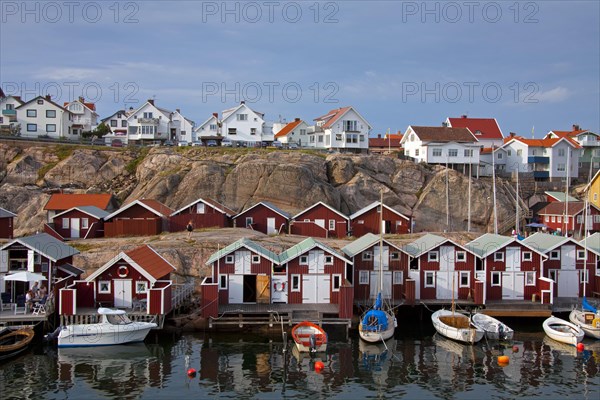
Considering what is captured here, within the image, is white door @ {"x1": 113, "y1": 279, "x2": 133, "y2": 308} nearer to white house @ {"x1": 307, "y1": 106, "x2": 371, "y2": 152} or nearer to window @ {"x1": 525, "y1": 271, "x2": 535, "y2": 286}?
window @ {"x1": 525, "y1": 271, "x2": 535, "y2": 286}

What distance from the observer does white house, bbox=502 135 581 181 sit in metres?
93.4

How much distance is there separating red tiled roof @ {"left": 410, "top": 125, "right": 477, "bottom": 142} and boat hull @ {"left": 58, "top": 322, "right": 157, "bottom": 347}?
208 feet

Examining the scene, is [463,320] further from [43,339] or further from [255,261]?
[43,339]

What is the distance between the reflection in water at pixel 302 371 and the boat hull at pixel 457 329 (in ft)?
1.63

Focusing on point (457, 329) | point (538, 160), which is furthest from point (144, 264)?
point (538, 160)

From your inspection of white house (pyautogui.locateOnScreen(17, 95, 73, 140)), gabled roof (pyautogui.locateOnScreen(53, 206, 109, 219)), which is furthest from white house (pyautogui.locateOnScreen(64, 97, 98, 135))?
gabled roof (pyautogui.locateOnScreen(53, 206, 109, 219))

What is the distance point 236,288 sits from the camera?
40.6 m

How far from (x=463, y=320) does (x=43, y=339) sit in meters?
26.0

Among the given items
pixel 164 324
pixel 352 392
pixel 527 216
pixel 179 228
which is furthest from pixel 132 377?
pixel 527 216

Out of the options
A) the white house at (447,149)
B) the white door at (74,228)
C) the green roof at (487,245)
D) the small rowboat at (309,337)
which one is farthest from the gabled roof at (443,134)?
the small rowboat at (309,337)

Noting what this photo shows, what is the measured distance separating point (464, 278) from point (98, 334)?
24.9 metres

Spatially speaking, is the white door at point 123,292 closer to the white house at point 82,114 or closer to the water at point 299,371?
the water at point 299,371

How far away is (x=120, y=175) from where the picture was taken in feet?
267

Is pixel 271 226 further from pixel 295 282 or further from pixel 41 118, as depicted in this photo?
pixel 41 118
